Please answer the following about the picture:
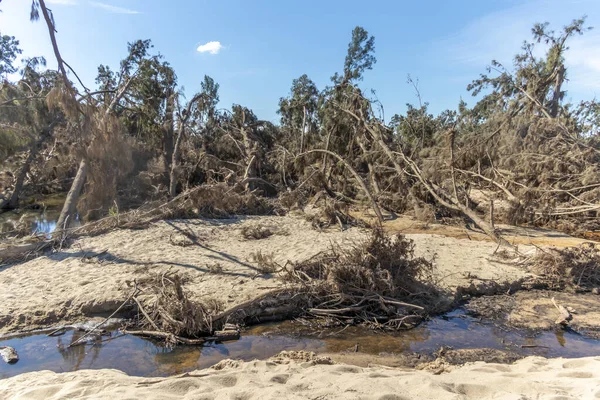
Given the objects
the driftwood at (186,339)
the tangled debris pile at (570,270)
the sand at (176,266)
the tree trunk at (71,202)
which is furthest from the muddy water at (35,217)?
the tangled debris pile at (570,270)

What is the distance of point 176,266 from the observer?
7.12 metres

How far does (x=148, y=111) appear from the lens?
41.7 feet

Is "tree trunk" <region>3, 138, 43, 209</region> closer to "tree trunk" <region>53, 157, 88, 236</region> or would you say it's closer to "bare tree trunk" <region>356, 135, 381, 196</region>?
"tree trunk" <region>53, 157, 88, 236</region>

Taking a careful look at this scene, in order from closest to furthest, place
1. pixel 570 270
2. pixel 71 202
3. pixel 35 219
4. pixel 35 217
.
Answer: pixel 570 270
pixel 71 202
pixel 35 219
pixel 35 217

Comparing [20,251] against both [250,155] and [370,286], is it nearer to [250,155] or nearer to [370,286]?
[370,286]

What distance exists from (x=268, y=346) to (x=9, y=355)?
2979mm

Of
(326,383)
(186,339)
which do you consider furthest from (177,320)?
(326,383)

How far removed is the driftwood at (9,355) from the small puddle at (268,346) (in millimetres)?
66

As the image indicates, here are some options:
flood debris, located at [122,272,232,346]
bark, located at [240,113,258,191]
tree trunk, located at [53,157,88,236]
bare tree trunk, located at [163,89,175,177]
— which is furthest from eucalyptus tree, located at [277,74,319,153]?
flood debris, located at [122,272,232,346]

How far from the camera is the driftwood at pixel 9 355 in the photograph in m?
4.44

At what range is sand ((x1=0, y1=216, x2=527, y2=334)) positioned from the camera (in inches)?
224

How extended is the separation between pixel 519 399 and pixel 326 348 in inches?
90.8

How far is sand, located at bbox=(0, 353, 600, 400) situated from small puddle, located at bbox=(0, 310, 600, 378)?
1.53 ft

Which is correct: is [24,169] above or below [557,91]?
below
